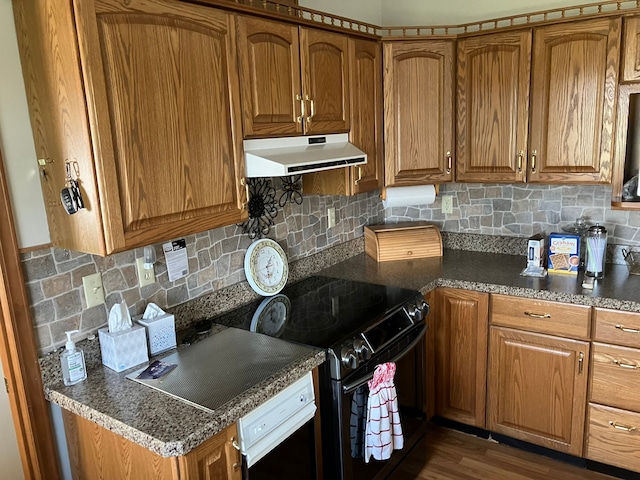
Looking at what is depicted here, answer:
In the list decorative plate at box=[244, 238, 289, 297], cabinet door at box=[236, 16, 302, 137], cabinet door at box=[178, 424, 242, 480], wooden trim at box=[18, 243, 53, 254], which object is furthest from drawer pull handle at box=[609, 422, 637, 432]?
wooden trim at box=[18, 243, 53, 254]

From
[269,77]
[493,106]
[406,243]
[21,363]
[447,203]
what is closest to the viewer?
[21,363]

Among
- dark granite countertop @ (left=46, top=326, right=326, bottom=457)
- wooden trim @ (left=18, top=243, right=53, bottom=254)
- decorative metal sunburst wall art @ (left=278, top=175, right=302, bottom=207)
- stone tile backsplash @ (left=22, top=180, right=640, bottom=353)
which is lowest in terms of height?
dark granite countertop @ (left=46, top=326, right=326, bottom=457)

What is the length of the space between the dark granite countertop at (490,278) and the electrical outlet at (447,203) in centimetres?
27

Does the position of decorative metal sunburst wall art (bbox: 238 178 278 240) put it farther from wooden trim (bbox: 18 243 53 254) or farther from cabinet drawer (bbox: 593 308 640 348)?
cabinet drawer (bbox: 593 308 640 348)

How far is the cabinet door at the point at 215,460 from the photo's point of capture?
134 centimetres

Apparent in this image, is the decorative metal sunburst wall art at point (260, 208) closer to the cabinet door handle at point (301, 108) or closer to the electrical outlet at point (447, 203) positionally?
the cabinet door handle at point (301, 108)

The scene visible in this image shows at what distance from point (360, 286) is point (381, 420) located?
0.72m

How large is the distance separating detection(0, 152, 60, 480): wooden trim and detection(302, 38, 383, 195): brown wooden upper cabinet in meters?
1.43

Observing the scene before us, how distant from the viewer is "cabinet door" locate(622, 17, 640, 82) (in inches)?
87.1

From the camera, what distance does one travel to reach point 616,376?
7.36ft

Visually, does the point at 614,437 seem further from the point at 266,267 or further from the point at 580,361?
the point at 266,267

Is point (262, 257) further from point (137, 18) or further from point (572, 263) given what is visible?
point (572, 263)

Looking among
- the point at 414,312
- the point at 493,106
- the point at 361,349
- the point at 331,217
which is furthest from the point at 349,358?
the point at 493,106

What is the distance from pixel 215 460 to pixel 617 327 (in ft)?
5.95
